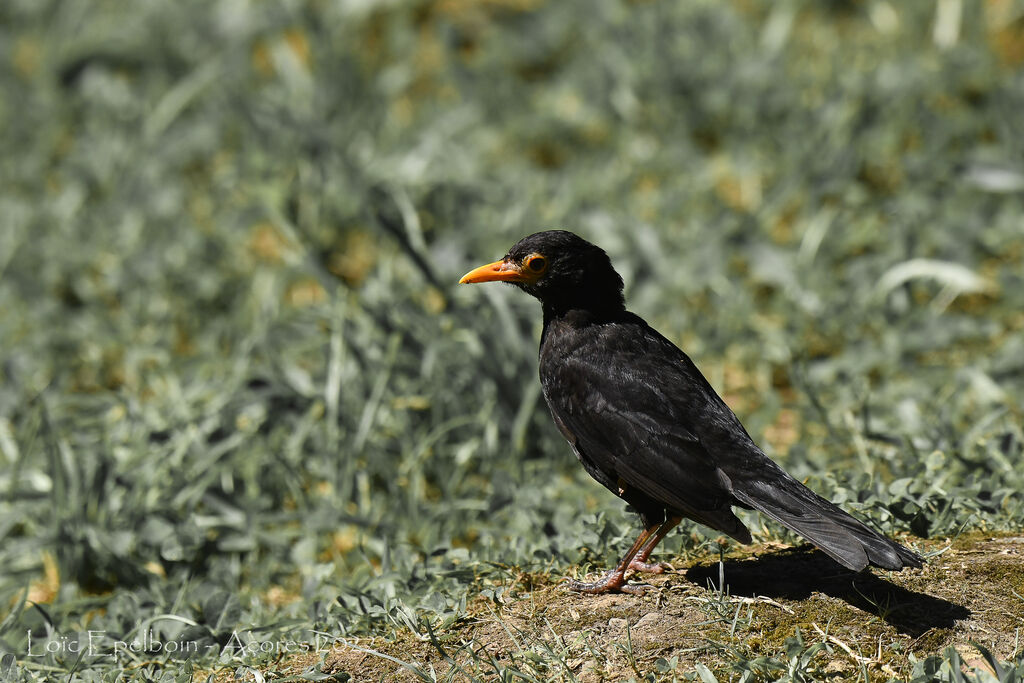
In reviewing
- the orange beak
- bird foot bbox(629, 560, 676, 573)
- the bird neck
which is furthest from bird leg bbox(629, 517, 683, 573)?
the orange beak

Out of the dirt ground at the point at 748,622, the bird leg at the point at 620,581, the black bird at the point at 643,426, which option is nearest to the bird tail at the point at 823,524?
the black bird at the point at 643,426

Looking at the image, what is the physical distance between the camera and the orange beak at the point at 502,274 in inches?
168

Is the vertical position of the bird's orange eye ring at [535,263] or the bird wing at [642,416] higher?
the bird's orange eye ring at [535,263]

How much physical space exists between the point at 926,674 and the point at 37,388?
4.83 metres

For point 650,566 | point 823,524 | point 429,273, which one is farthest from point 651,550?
point 429,273

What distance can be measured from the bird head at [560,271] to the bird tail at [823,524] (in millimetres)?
999

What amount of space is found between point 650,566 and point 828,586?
596 millimetres

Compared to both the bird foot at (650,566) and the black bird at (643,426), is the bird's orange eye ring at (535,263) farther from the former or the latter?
the bird foot at (650,566)

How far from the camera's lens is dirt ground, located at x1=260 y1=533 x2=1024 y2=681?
3.39 m

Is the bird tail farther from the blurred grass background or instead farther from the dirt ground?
the blurred grass background

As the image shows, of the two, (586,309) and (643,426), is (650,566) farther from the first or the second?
(586,309)

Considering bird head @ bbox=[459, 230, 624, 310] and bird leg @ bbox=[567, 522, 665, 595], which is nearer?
bird leg @ bbox=[567, 522, 665, 595]

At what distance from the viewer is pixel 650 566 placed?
→ 3.92 m

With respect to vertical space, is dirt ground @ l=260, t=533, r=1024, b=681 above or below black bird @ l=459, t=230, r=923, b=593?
below
